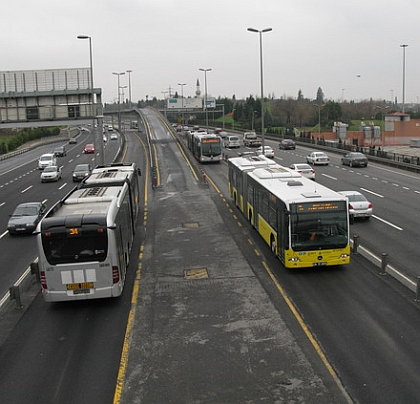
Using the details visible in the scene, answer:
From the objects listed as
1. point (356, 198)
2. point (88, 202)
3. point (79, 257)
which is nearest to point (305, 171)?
point (356, 198)

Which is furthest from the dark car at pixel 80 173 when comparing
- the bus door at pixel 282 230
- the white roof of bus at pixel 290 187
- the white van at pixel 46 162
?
the bus door at pixel 282 230

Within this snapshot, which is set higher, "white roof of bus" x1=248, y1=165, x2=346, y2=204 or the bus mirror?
"white roof of bus" x1=248, y1=165, x2=346, y2=204

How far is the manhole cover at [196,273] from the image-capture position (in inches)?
723

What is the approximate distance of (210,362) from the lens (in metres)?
11.8

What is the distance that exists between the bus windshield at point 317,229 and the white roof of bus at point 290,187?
1.51 ft

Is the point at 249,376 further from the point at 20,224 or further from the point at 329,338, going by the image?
the point at 20,224

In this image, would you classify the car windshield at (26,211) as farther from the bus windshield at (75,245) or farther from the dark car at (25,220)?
the bus windshield at (75,245)

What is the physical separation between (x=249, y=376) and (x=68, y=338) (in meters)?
5.10

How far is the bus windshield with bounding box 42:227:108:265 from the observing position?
588 inches

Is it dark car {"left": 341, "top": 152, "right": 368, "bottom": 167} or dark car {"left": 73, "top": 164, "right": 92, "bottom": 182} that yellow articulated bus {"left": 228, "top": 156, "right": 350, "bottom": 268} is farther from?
dark car {"left": 341, "top": 152, "right": 368, "bottom": 167}

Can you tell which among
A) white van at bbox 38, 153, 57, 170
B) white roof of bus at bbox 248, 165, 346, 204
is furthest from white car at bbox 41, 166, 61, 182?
white roof of bus at bbox 248, 165, 346, 204

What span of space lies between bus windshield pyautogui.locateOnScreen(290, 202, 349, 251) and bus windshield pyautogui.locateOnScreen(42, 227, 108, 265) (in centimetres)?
641

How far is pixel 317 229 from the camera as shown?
18000 millimetres

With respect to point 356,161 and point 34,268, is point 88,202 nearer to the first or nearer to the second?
point 34,268
